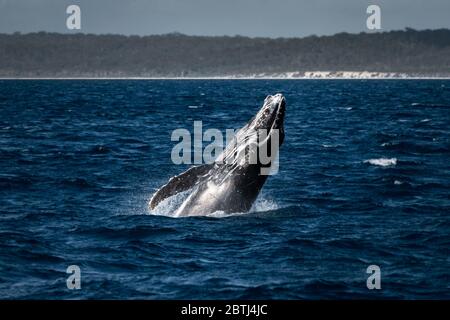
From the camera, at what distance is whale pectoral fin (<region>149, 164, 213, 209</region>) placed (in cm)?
1830

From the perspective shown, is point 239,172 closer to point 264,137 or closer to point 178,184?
point 264,137

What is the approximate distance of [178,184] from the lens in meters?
18.4

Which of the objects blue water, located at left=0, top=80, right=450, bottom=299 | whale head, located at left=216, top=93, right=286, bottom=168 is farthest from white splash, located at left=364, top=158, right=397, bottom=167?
whale head, located at left=216, top=93, right=286, bottom=168

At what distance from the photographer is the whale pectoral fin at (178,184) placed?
18.3 m

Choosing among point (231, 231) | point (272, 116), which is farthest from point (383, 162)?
point (231, 231)

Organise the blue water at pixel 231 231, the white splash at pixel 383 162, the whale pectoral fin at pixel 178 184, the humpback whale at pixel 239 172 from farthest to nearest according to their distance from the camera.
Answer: the white splash at pixel 383 162 → the humpback whale at pixel 239 172 → the whale pectoral fin at pixel 178 184 → the blue water at pixel 231 231

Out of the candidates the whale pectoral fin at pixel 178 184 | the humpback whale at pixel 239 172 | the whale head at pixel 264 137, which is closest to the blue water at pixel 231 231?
the humpback whale at pixel 239 172

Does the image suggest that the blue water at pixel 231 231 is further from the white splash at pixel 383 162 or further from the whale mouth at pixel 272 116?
the whale mouth at pixel 272 116

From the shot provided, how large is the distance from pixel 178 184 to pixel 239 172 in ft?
4.98

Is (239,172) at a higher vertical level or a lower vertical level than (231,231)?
higher
